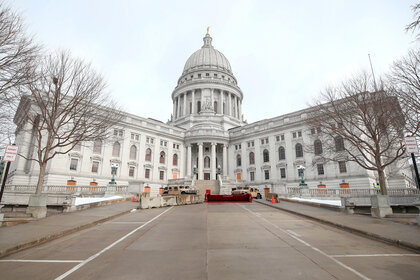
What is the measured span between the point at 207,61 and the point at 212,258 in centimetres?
7643

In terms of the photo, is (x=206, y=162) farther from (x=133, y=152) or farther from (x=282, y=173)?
(x=282, y=173)

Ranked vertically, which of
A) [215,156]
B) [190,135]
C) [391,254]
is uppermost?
[190,135]

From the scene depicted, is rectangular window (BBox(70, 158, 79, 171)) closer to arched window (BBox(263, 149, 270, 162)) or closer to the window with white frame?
the window with white frame

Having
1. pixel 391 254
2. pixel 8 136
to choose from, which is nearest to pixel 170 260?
pixel 391 254

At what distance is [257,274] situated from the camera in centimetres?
415

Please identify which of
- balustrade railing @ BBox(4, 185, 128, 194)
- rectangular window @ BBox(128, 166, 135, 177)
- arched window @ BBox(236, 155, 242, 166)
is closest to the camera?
balustrade railing @ BBox(4, 185, 128, 194)

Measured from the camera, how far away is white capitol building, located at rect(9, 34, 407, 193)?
118 ft

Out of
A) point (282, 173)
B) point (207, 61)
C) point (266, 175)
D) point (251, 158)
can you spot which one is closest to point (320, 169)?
point (282, 173)

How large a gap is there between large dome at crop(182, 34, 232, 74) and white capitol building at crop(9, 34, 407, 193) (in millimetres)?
16059

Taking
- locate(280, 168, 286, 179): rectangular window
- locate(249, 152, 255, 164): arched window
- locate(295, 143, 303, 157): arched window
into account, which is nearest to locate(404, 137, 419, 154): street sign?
locate(295, 143, 303, 157): arched window

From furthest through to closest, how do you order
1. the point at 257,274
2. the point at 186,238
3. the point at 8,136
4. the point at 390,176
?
1. the point at 390,176
2. the point at 8,136
3. the point at 186,238
4. the point at 257,274

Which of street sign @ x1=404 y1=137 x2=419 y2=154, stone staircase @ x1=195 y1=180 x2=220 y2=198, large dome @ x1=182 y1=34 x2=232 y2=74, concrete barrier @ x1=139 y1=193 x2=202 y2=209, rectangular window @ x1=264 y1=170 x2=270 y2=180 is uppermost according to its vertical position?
large dome @ x1=182 y1=34 x2=232 y2=74

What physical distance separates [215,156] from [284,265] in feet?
159

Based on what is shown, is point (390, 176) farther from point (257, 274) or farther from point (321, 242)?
point (257, 274)
